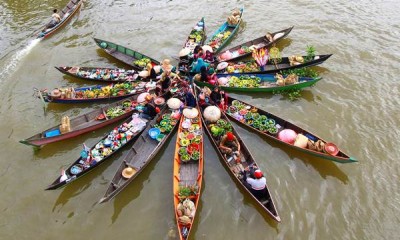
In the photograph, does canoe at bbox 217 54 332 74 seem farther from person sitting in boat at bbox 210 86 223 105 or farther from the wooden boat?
the wooden boat

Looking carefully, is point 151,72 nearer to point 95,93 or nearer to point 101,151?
point 95,93

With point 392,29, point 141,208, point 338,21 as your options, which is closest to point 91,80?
point 141,208

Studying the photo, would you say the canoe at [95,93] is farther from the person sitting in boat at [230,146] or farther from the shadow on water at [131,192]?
the person sitting in boat at [230,146]

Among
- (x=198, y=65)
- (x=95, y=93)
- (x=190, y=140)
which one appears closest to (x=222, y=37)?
(x=198, y=65)

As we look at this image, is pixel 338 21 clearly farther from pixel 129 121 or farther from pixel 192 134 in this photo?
pixel 129 121

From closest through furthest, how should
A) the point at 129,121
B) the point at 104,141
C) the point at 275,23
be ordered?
1. the point at 104,141
2. the point at 129,121
3. the point at 275,23

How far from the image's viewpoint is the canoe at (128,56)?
60.5 ft

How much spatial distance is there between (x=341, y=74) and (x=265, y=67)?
14.4 ft

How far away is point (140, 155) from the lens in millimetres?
13594

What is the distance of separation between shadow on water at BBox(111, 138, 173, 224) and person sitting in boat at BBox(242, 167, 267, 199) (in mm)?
4345

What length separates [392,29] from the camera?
20.7 metres

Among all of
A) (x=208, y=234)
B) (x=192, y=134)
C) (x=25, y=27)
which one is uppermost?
(x=25, y=27)

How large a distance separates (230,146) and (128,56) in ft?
33.1

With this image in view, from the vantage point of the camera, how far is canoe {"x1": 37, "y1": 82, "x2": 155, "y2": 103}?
1591 cm
